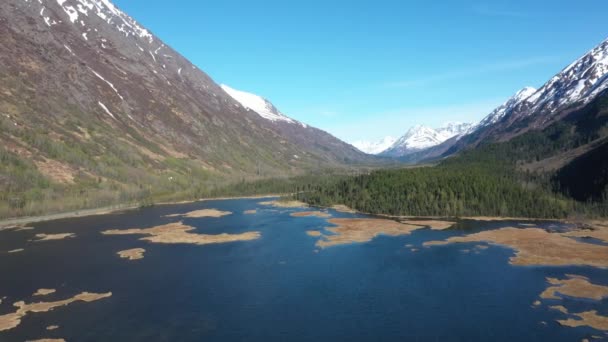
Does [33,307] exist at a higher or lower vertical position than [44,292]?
lower

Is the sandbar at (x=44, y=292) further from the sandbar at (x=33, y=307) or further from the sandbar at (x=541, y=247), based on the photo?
the sandbar at (x=541, y=247)

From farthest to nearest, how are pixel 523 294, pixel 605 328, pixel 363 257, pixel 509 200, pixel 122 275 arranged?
pixel 509 200 < pixel 363 257 < pixel 122 275 < pixel 523 294 < pixel 605 328

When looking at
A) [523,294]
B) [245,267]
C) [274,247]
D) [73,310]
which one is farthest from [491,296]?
[73,310]

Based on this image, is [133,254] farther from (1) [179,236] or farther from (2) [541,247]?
(2) [541,247]

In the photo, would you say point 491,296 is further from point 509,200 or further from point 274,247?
point 509,200

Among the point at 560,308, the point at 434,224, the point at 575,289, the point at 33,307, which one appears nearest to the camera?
the point at 560,308

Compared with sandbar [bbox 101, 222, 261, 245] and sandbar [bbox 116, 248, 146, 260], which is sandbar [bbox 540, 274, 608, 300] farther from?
sandbar [bbox 116, 248, 146, 260]

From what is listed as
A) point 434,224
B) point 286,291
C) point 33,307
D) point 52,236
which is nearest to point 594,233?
point 434,224

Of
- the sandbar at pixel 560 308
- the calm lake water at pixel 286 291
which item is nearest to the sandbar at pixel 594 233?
the calm lake water at pixel 286 291
